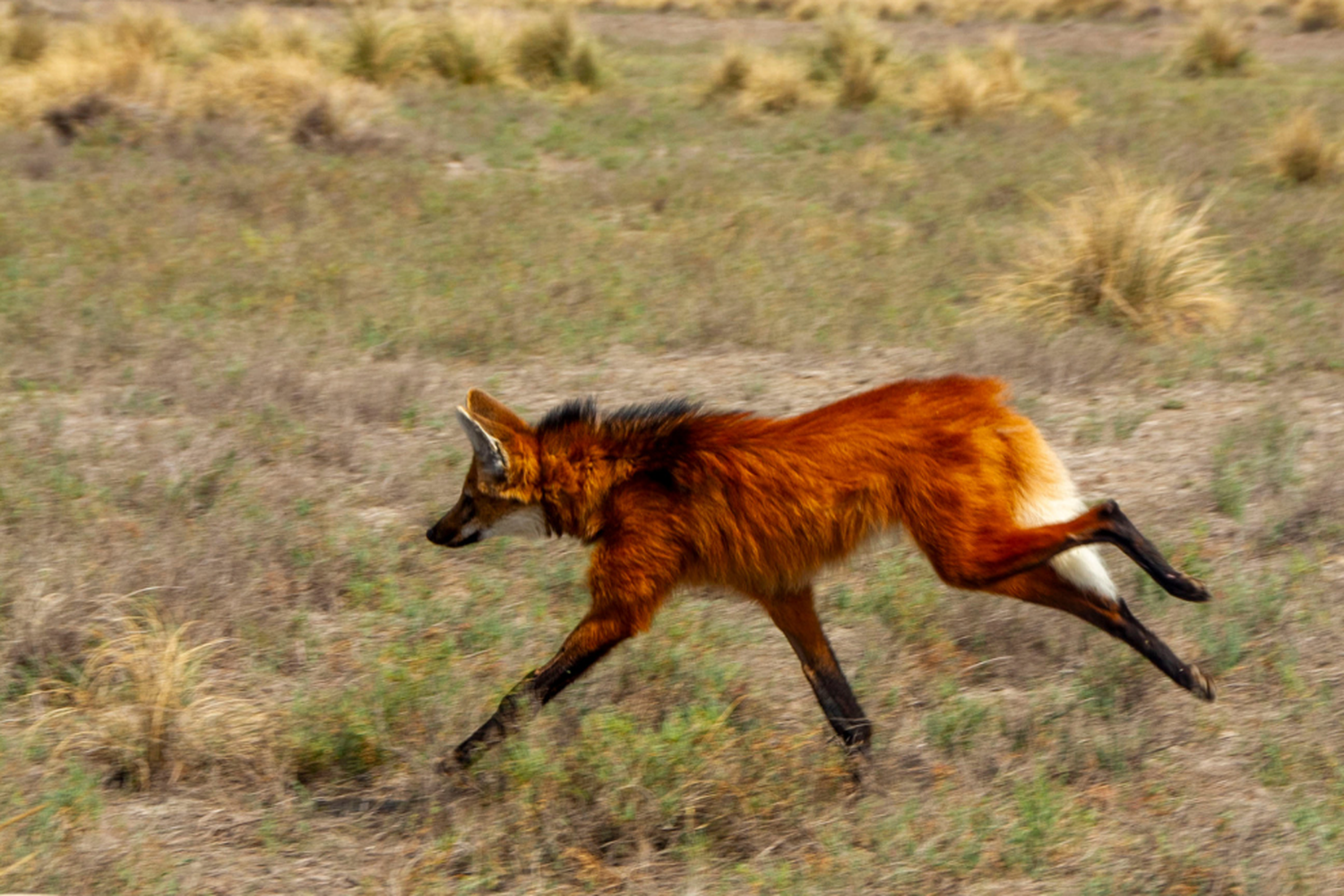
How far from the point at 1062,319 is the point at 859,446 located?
5073 millimetres

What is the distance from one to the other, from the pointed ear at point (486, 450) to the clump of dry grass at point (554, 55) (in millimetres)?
13716

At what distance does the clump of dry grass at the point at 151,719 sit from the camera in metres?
3.59

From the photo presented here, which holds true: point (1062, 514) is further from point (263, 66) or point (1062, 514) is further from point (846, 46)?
point (846, 46)

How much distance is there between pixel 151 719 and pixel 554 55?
585 inches

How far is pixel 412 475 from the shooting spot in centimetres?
569

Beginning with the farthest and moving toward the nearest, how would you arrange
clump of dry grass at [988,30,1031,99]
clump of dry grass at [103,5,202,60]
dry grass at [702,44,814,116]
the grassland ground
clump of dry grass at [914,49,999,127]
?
clump of dry grass at [103,5,202,60] < dry grass at [702,44,814,116] < clump of dry grass at [988,30,1031,99] < clump of dry grass at [914,49,999,127] < the grassland ground

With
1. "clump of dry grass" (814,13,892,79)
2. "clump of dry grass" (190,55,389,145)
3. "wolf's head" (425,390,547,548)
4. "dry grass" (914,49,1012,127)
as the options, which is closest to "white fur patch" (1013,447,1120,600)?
"wolf's head" (425,390,547,548)

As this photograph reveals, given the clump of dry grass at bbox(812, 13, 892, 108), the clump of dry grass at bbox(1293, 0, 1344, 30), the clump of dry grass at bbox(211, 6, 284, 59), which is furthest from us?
the clump of dry grass at bbox(1293, 0, 1344, 30)

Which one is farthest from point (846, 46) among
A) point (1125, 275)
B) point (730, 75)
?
point (1125, 275)

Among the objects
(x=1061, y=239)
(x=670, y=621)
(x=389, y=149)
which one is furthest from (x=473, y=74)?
(x=670, y=621)

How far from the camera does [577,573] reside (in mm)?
4918

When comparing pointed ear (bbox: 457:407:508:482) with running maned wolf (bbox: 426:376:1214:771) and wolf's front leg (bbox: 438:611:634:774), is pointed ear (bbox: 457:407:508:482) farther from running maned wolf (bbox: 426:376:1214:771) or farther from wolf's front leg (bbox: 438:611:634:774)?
wolf's front leg (bbox: 438:611:634:774)

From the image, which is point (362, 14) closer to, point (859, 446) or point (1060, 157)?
point (1060, 157)

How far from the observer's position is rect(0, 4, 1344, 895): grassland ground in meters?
3.28
